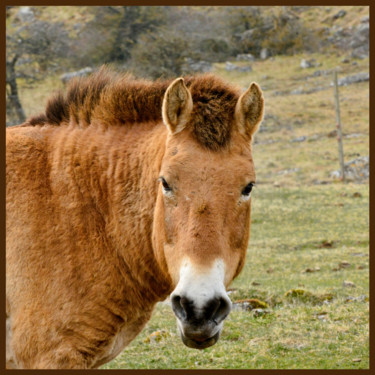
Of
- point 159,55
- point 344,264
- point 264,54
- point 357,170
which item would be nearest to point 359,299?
point 344,264

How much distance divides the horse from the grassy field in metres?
2.48

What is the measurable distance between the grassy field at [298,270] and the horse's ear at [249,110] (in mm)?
3357

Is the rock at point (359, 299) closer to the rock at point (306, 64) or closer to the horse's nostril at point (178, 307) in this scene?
the horse's nostril at point (178, 307)

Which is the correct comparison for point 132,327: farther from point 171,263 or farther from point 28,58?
point 28,58

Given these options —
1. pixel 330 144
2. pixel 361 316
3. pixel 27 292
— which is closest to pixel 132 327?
pixel 27 292

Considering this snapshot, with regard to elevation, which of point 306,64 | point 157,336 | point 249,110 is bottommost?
point 306,64

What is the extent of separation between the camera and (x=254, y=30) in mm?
52281

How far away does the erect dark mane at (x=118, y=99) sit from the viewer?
486cm

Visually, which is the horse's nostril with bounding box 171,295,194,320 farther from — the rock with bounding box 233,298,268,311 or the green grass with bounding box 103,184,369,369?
the rock with bounding box 233,298,268,311

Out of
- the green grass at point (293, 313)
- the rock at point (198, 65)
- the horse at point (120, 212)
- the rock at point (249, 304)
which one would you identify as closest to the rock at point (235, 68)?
the rock at point (198, 65)

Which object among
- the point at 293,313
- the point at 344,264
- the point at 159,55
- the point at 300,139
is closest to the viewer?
the point at 293,313

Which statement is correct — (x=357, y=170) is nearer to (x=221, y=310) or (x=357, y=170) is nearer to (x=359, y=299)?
(x=359, y=299)

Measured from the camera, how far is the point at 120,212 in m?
4.99

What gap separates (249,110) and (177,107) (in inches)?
26.1
